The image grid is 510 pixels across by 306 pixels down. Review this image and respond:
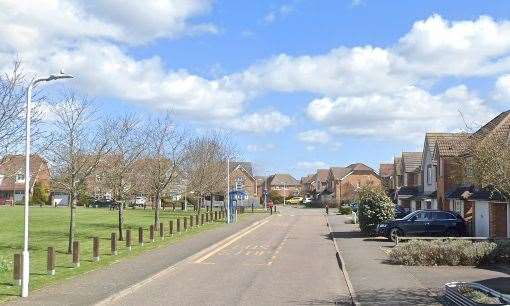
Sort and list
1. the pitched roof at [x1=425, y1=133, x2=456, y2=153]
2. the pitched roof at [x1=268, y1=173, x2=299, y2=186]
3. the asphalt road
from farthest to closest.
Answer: the pitched roof at [x1=268, y1=173, x2=299, y2=186] < the pitched roof at [x1=425, y1=133, x2=456, y2=153] < the asphalt road

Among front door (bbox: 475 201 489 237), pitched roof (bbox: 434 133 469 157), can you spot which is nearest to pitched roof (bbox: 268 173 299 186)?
pitched roof (bbox: 434 133 469 157)

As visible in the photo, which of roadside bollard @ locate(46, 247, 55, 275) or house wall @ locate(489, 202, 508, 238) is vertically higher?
house wall @ locate(489, 202, 508, 238)

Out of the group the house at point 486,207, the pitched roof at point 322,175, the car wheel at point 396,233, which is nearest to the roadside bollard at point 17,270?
the house at point 486,207

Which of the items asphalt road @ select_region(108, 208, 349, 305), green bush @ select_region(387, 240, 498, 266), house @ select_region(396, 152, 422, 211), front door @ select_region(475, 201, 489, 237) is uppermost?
house @ select_region(396, 152, 422, 211)

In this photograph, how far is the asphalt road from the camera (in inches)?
569

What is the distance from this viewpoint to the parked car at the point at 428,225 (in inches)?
1287

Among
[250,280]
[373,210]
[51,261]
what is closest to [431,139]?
[373,210]

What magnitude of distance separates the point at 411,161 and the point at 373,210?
34.8 meters

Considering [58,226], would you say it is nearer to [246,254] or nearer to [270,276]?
[246,254]

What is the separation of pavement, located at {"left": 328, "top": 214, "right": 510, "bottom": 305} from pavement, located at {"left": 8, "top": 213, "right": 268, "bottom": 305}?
234 inches

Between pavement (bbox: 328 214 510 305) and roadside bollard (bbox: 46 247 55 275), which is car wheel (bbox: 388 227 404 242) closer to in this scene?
pavement (bbox: 328 214 510 305)

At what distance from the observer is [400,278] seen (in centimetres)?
1791

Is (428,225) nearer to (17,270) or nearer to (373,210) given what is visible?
(373,210)

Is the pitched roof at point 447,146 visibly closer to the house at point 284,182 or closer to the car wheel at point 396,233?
the car wheel at point 396,233
